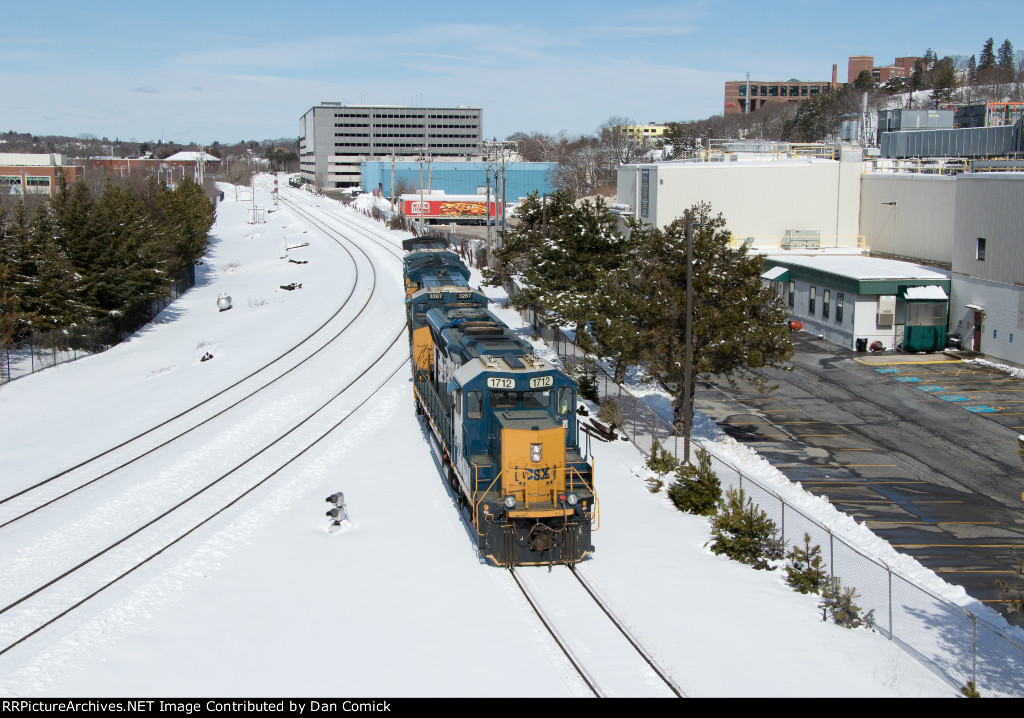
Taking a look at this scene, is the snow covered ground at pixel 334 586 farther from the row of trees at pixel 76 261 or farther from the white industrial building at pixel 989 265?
the white industrial building at pixel 989 265

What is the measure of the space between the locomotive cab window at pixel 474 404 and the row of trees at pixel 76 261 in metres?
28.5

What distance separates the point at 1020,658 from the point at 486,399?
11.1m

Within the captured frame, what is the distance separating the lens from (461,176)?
17950cm

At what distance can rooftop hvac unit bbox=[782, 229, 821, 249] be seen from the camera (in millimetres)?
58688

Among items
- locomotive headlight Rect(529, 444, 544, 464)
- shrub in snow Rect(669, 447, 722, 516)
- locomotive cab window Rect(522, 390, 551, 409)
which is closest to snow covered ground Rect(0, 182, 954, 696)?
shrub in snow Rect(669, 447, 722, 516)

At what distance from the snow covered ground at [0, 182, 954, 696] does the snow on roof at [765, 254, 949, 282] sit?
23750 millimetres

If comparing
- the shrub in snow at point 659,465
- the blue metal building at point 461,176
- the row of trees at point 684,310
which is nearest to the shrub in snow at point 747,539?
the shrub in snow at point 659,465

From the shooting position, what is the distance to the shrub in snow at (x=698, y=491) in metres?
22.2

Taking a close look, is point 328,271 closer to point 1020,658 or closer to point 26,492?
point 26,492

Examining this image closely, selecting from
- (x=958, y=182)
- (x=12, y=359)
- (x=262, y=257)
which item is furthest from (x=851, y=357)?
(x=262, y=257)

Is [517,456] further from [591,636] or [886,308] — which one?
[886,308]

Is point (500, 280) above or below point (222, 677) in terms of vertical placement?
above

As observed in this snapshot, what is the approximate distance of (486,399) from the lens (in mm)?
19109

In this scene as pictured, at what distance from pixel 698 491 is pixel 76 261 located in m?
40.7
